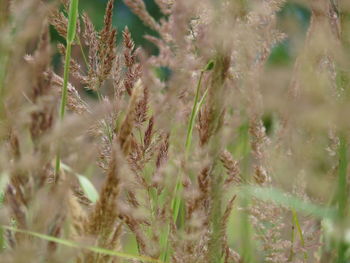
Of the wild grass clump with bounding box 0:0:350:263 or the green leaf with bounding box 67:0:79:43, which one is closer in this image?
the wild grass clump with bounding box 0:0:350:263

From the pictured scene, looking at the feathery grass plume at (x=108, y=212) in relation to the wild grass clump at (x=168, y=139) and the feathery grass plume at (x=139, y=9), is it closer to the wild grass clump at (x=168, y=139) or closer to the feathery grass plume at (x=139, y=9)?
the wild grass clump at (x=168, y=139)

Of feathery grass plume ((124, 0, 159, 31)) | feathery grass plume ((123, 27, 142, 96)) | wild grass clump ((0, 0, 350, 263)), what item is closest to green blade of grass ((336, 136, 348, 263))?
wild grass clump ((0, 0, 350, 263))

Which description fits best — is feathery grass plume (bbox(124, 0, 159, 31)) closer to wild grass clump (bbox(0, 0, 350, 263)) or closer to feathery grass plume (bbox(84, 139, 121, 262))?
wild grass clump (bbox(0, 0, 350, 263))

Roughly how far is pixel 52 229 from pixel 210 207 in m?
0.18

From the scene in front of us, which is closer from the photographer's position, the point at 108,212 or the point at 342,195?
the point at 108,212

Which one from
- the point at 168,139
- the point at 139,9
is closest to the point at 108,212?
the point at 168,139

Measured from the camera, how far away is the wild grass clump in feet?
1.87

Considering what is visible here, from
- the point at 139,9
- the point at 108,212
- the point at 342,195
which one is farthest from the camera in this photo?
the point at 139,9

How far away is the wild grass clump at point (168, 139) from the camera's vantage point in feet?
1.87

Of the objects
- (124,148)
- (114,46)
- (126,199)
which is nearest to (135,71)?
(114,46)

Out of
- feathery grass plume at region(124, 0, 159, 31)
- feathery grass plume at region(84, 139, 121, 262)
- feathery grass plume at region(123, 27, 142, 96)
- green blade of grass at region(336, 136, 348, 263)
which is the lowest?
feathery grass plume at region(84, 139, 121, 262)

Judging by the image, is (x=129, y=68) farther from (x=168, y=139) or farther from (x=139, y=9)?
(x=139, y=9)

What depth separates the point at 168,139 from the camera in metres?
0.85

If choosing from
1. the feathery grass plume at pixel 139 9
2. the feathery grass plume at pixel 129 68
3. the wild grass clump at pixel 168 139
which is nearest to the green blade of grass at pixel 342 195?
the wild grass clump at pixel 168 139
